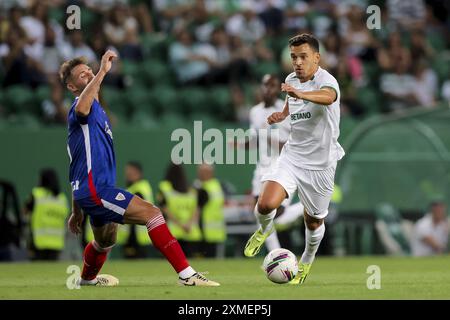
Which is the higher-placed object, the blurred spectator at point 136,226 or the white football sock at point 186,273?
the white football sock at point 186,273

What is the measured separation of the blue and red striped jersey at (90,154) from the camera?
1114cm

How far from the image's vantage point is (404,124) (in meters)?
20.6

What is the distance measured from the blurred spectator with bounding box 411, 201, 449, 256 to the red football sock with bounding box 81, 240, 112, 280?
9347mm

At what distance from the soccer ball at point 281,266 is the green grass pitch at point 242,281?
4.8 inches

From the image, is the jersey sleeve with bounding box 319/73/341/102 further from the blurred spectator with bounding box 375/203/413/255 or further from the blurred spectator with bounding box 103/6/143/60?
the blurred spectator with bounding box 103/6/143/60

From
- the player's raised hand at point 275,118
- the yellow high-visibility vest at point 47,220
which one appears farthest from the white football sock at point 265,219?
the yellow high-visibility vest at point 47,220

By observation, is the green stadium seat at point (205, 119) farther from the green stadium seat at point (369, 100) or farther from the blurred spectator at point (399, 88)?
the blurred spectator at point (399, 88)

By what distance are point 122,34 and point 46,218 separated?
5.29 metres

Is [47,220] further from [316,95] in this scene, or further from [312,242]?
[316,95]

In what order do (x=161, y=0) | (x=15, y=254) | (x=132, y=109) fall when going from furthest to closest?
(x=161, y=0), (x=132, y=109), (x=15, y=254)

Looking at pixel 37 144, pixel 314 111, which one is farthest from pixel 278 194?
pixel 37 144

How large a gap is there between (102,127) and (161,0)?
1385 centimetres

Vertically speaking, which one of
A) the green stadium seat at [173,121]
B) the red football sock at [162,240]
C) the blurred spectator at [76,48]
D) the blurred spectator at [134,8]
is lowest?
the red football sock at [162,240]
